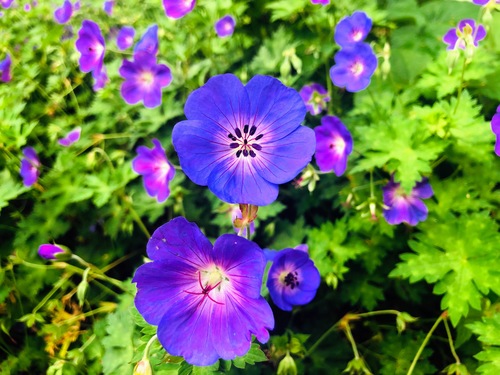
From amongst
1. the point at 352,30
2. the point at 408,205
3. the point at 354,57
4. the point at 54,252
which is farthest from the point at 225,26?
the point at 54,252

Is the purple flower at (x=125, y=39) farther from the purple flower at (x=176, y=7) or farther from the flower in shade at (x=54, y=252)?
the flower in shade at (x=54, y=252)

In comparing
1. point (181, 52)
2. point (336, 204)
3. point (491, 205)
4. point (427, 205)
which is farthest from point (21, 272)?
point (491, 205)

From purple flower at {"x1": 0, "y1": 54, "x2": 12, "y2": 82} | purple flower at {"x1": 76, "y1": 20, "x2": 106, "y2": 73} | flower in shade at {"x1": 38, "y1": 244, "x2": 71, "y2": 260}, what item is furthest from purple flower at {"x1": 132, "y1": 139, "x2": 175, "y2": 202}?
purple flower at {"x1": 0, "y1": 54, "x2": 12, "y2": 82}

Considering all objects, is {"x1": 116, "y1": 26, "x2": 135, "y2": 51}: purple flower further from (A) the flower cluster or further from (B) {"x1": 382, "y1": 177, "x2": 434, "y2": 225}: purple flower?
(B) {"x1": 382, "y1": 177, "x2": 434, "y2": 225}: purple flower

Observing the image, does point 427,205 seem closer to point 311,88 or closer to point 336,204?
point 336,204

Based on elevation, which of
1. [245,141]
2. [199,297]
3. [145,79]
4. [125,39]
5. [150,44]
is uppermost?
[125,39]

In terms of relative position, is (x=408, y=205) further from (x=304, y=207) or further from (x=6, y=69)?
(x=6, y=69)

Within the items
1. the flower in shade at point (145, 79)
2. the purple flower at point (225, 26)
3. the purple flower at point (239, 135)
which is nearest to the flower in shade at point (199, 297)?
the purple flower at point (239, 135)
